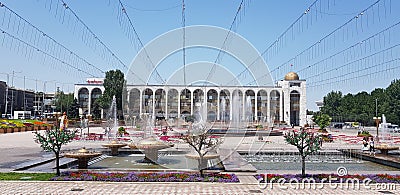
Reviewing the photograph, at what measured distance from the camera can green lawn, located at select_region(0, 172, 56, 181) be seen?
10312 millimetres

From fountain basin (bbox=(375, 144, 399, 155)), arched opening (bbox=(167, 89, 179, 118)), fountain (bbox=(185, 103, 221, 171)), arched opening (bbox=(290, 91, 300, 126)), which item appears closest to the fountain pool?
fountain (bbox=(185, 103, 221, 171))

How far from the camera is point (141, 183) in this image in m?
10.0

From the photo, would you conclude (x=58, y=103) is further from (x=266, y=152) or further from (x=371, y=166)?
(x=371, y=166)

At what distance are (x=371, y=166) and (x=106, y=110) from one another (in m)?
56.8

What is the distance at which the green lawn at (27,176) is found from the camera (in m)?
10.3

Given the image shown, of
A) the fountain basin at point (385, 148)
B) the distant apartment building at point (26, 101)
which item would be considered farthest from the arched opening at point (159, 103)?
the fountain basin at point (385, 148)

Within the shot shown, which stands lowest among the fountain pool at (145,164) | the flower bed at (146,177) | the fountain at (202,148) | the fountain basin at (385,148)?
the fountain pool at (145,164)

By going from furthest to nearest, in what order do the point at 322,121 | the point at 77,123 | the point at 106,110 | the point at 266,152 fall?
the point at 106,110, the point at 77,123, the point at 322,121, the point at 266,152

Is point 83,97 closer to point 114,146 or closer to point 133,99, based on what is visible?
point 133,99

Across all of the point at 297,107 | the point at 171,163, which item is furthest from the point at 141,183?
the point at 297,107

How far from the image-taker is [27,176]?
35.1ft

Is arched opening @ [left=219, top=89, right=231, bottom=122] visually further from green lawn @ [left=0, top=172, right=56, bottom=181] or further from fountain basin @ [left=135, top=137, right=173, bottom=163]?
green lawn @ [left=0, top=172, right=56, bottom=181]

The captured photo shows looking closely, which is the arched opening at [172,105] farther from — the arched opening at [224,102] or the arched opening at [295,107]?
the arched opening at [295,107]

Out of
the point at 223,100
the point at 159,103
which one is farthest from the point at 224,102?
the point at 159,103
